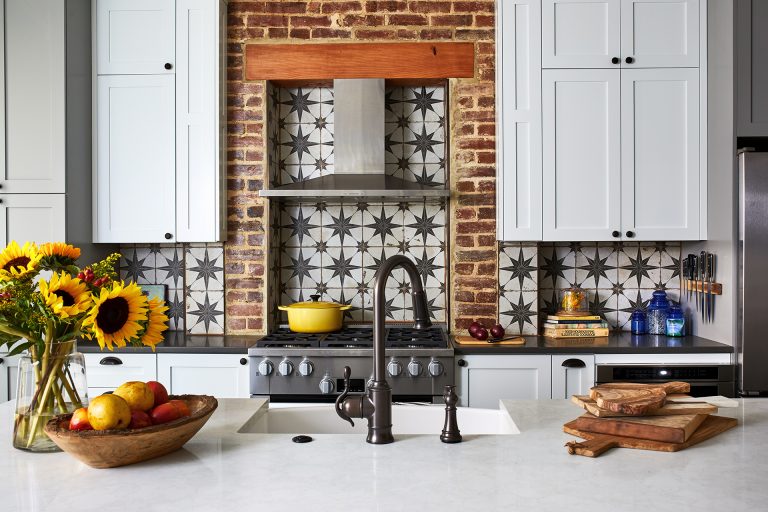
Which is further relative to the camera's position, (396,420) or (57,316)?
(396,420)

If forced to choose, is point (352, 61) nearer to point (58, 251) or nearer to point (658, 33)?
point (658, 33)

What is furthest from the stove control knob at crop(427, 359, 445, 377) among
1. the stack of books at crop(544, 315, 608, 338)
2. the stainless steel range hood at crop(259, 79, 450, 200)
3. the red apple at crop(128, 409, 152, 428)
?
the red apple at crop(128, 409, 152, 428)

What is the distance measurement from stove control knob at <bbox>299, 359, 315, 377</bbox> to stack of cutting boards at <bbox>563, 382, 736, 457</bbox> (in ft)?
5.41

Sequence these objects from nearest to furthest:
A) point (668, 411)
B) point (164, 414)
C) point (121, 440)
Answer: point (121, 440) < point (164, 414) < point (668, 411)

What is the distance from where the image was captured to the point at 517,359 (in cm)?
331

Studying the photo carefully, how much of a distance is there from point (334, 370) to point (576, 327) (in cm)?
133

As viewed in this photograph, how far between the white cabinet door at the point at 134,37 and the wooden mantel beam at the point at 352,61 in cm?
44

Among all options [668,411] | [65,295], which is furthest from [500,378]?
[65,295]

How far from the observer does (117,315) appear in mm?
1468

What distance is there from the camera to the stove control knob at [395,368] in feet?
10.5

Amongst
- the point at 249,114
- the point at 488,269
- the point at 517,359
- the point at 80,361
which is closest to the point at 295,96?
the point at 249,114

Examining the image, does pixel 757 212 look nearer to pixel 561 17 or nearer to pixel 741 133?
pixel 741 133

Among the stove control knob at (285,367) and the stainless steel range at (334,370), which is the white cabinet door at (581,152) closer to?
the stainless steel range at (334,370)

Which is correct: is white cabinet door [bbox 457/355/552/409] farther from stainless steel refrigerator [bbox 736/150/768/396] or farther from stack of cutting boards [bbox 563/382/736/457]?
stack of cutting boards [bbox 563/382/736/457]
